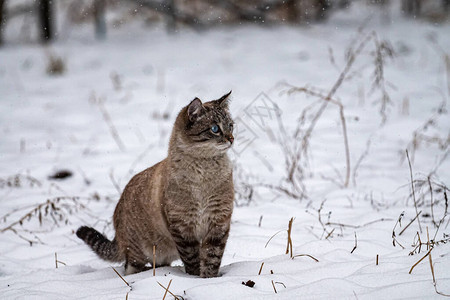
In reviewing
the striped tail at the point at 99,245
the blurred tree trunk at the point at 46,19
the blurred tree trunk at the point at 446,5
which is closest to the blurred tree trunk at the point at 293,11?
the blurred tree trunk at the point at 446,5

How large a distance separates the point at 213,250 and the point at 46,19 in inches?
Result: 383

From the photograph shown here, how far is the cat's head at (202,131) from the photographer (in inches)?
113

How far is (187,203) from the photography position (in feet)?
8.88

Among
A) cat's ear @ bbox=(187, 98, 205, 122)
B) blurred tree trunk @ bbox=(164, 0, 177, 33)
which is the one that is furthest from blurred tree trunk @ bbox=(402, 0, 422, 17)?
cat's ear @ bbox=(187, 98, 205, 122)

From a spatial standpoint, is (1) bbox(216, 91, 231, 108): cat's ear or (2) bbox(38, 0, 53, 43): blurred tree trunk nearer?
(1) bbox(216, 91, 231, 108): cat's ear

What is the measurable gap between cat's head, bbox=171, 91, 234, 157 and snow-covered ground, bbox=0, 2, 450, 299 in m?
0.76

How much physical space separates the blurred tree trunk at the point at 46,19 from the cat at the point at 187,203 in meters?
8.90

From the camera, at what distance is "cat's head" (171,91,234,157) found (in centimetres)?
286

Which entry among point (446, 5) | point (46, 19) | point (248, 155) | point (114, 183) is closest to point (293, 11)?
point (446, 5)

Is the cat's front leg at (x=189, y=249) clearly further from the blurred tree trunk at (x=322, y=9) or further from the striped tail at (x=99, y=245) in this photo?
the blurred tree trunk at (x=322, y=9)

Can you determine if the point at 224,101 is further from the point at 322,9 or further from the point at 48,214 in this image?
the point at 322,9

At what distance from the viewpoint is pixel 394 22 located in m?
10.8

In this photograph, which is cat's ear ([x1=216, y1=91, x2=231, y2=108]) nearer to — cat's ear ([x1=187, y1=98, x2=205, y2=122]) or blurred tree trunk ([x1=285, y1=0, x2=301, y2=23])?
cat's ear ([x1=187, y1=98, x2=205, y2=122])

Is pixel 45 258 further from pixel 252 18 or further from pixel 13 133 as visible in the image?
pixel 252 18
